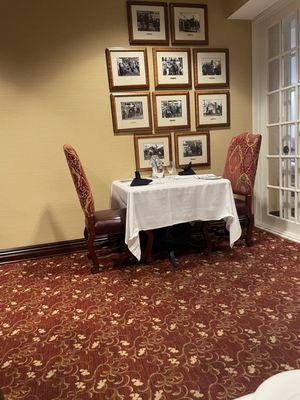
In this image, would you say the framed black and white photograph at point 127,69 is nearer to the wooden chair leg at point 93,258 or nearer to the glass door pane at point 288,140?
the glass door pane at point 288,140

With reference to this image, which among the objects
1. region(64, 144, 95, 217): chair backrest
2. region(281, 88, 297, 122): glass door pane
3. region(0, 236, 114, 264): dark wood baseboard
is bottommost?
region(0, 236, 114, 264): dark wood baseboard

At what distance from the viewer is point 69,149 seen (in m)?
2.46

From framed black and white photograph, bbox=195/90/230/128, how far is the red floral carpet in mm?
1630

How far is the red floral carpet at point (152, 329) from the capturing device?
1358 mm

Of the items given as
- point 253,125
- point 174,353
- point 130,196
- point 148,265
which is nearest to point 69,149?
point 130,196

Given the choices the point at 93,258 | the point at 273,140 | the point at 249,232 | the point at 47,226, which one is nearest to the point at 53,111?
the point at 47,226

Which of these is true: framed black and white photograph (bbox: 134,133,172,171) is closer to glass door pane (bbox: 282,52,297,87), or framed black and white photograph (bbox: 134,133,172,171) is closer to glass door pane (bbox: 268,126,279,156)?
glass door pane (bbox: 268,126,279,156)

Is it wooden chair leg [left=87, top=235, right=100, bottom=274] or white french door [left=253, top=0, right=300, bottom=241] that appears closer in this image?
wooden chair leg [left=87, top=235, right=100, bottom=274]

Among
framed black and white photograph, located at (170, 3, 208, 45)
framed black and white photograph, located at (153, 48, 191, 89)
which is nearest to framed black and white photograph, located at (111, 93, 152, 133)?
framed black and white photograph, located at (153, 48, 191, 89)

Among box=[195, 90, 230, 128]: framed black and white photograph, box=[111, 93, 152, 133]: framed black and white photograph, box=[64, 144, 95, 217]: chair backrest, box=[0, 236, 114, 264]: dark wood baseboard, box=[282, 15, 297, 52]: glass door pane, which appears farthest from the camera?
box=[195, 90, 230, 128]: framed black and white photograph

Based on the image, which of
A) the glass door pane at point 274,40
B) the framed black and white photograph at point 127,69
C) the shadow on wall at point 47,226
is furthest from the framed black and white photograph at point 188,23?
the shadow on wall at point 47,226

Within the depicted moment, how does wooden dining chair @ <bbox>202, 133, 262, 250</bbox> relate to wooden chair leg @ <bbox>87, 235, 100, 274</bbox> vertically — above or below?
above

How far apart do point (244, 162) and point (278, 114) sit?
82 cm

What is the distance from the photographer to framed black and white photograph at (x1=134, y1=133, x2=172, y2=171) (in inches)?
132
